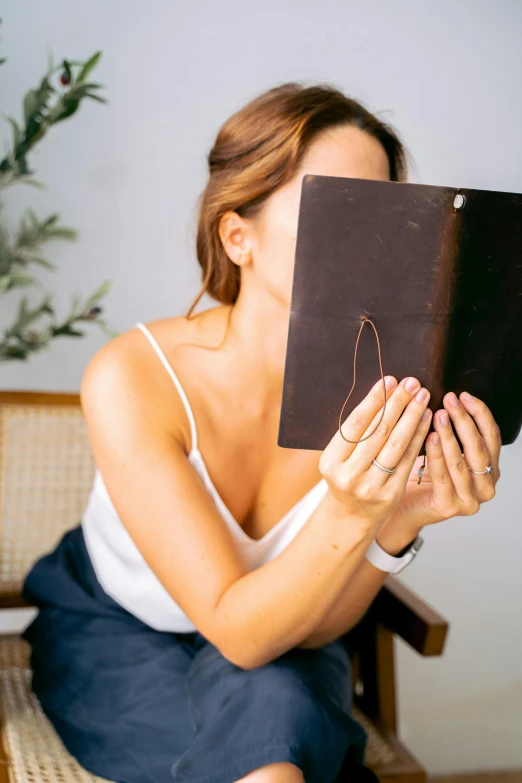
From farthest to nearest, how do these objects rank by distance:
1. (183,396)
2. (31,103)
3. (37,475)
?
(37,475)
(31,103)
(183,396)

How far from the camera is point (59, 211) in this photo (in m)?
1.60

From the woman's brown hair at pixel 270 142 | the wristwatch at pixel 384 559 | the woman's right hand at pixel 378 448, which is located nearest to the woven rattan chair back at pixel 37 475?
the woman's brown hair at pixel 270 142

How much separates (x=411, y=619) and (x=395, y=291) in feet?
1.71

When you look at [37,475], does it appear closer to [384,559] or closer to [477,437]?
[384,559]

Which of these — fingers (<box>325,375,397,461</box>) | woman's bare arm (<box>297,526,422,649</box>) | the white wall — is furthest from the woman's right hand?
the white wall

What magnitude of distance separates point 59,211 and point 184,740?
106 cm

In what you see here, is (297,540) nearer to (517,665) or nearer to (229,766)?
(229,766)

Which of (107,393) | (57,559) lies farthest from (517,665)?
(107,393)

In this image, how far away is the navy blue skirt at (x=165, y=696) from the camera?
31.6 inches

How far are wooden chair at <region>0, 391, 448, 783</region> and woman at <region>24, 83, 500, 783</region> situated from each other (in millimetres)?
43

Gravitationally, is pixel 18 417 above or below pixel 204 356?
below

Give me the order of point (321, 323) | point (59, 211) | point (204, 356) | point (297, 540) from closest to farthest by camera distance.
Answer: point (321, 323) < point (297, 540) < point (204, 356) < point (59, 211)

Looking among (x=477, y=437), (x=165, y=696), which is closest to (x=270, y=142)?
(x=477, y=437)

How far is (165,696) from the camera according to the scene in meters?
0.93
